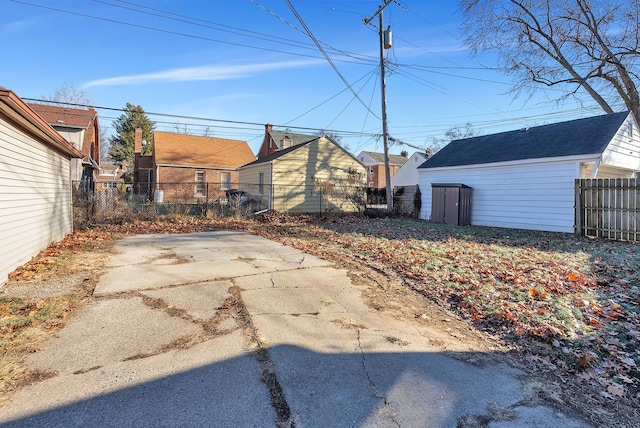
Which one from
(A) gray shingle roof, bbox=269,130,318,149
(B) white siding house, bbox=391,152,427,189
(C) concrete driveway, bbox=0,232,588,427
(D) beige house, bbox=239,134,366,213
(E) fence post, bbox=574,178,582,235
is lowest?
(C) concrete driveway, bbox=0,232,588,427

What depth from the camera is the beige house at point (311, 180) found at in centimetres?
1850

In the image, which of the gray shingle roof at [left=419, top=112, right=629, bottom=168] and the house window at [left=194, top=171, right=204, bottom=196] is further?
the house window at [left=194, top=171, right=204, bottom=196]

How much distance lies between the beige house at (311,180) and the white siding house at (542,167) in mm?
6022

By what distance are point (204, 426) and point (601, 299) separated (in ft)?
17.7

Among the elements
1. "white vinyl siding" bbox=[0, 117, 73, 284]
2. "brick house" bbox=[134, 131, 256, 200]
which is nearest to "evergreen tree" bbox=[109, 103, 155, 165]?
"brick house" bbox=[134, 131, 256, 200]

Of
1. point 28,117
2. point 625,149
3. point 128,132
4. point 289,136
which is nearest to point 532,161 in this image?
point 625,149

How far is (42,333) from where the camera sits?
335 cm

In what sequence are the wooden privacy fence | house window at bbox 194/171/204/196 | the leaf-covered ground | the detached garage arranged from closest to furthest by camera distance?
the leaf-covered ground → the detached garage → the wooden privacy fence → house window at bbox 194/171/204/196

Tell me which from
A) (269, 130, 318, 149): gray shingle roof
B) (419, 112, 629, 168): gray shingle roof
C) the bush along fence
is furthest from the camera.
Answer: (269, 130, 318, 149): gray shingle roof

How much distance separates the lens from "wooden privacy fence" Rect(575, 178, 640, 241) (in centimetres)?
957

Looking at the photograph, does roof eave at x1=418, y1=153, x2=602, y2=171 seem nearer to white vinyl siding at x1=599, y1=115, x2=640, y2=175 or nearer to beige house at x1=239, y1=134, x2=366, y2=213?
white vinyl siding at x1=599, y1=115, x2=640, y2=175

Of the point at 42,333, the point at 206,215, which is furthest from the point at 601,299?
the point at 206,215

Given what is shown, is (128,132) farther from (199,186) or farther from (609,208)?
(609,208)

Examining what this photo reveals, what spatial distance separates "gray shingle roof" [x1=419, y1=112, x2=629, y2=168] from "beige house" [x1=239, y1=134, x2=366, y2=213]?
5163mm
